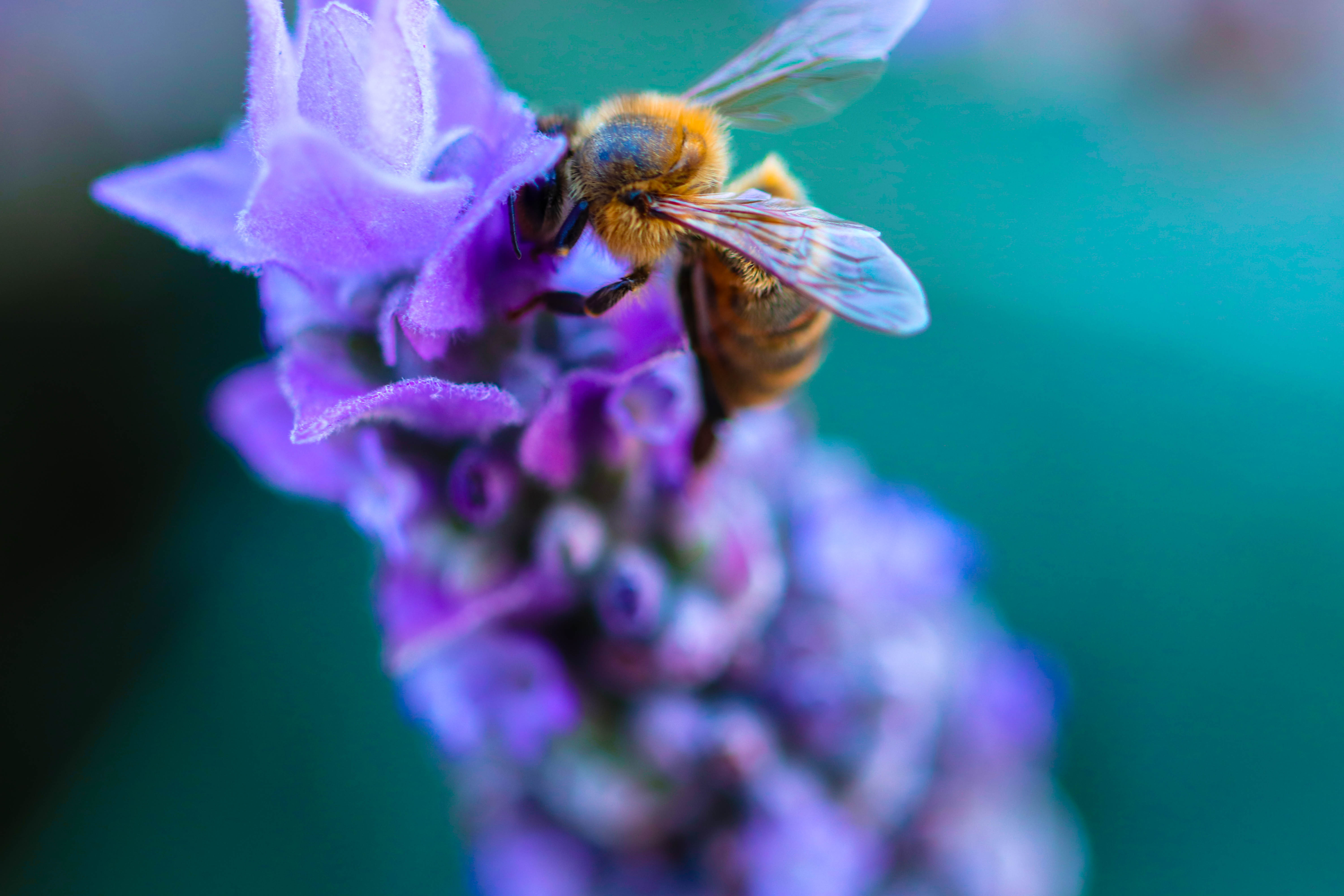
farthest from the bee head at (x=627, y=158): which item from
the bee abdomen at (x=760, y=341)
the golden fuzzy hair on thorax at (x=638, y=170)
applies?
the bee abdomen at (x=760, y=341)

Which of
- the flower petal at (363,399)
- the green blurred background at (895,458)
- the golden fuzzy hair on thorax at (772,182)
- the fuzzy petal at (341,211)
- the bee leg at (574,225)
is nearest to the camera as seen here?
the fuzzy petal at (341,211)

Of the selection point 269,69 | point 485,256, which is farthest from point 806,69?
point 269,69

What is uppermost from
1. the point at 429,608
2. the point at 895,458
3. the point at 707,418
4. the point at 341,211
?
the point at 341,211

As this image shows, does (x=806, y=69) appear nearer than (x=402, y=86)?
No

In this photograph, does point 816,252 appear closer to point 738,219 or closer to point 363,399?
point 738,219

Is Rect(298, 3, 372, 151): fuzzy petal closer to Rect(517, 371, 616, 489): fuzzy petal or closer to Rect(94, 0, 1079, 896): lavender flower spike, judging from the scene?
Rect(94, 0, 1079, 896): lavender flower spike

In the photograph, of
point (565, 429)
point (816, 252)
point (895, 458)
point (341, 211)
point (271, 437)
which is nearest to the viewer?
point (341, 211)

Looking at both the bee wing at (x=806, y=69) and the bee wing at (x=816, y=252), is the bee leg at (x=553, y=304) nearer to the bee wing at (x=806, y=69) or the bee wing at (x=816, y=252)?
the bee wing at (x=816, y=252)

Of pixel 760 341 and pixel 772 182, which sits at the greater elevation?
pixel 772 182
